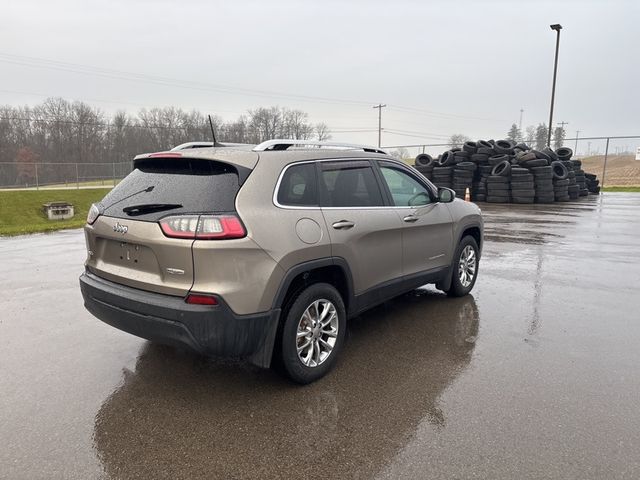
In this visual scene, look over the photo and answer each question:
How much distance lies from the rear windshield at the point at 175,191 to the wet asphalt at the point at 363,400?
4.43ft

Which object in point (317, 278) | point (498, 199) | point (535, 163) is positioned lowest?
point (498, 199)

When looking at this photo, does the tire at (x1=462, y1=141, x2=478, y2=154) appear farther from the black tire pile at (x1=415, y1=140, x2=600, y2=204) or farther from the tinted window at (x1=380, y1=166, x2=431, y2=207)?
the tinted window at (x1=380, y1=166, x2=431, y2=207)

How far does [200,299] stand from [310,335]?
3.18ft

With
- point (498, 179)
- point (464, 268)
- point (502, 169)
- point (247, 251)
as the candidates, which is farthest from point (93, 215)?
point (502, 169)

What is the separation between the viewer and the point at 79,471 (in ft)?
8.25

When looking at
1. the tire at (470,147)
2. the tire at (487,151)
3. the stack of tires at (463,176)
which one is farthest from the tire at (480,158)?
the stack of tires at (463,176)

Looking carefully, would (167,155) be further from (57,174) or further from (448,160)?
(57,174)

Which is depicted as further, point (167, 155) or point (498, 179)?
point (498, 179)

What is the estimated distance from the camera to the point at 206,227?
9.73ft

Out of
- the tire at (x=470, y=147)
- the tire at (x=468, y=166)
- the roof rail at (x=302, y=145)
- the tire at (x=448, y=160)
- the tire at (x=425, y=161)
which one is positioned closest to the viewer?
the roof rail at (x=302, y=145)

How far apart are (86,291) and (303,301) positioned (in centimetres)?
173

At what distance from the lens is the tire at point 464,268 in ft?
18.0

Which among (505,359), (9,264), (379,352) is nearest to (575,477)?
(505,359)

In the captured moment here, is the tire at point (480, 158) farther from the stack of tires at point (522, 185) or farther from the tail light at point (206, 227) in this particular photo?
the tail light at point (206, 227)
